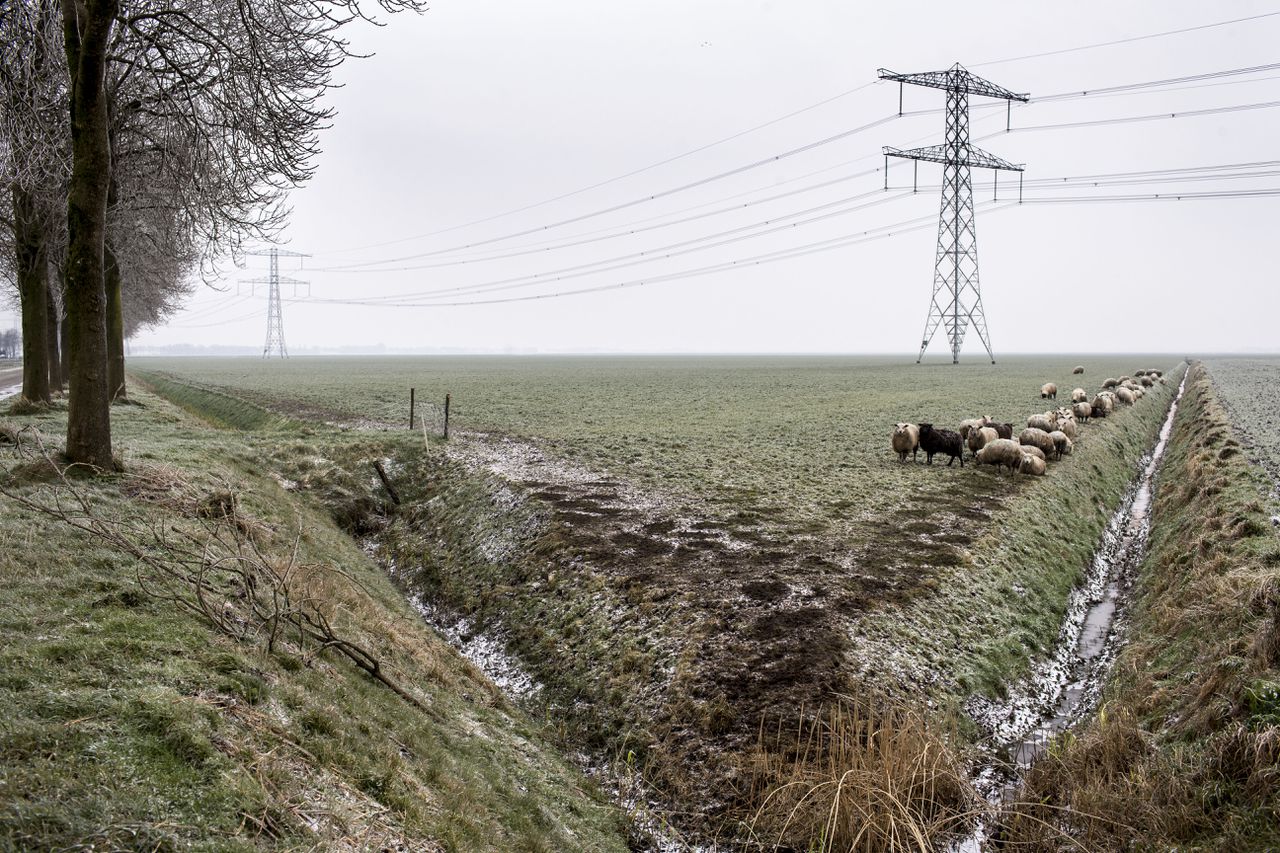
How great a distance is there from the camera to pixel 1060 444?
2459cm

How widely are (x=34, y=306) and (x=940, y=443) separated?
2899 cm

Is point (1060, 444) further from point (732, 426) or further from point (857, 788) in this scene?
point (857, 788)

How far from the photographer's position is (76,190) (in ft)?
39.1

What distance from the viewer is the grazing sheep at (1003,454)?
22.0 m

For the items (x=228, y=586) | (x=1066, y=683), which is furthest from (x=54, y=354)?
(x=1066, y=683)

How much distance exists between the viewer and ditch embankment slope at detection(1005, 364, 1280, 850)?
6637mm

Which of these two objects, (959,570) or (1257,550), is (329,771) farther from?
(1257,550)

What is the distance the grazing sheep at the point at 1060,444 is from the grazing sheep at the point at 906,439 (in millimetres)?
4579

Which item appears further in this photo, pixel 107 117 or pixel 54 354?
pixel 54 354

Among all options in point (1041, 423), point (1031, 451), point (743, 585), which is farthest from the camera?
point (1041, 423)

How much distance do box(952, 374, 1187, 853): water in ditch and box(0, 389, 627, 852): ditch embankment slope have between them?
4687 millimetres

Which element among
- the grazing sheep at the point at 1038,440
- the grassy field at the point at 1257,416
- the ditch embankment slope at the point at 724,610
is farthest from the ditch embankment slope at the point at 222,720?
the grazing sheep at the point at 1038,440

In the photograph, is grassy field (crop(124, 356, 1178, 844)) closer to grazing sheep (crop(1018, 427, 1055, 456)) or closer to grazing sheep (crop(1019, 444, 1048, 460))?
grazing sheep (crop(1018, 427, 1055, 456))

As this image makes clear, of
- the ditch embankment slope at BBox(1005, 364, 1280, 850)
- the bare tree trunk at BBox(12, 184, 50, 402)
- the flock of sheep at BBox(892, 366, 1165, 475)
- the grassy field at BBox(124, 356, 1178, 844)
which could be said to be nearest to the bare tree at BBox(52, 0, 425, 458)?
the grassy field at BBox(124, 356, 1178, 844)
